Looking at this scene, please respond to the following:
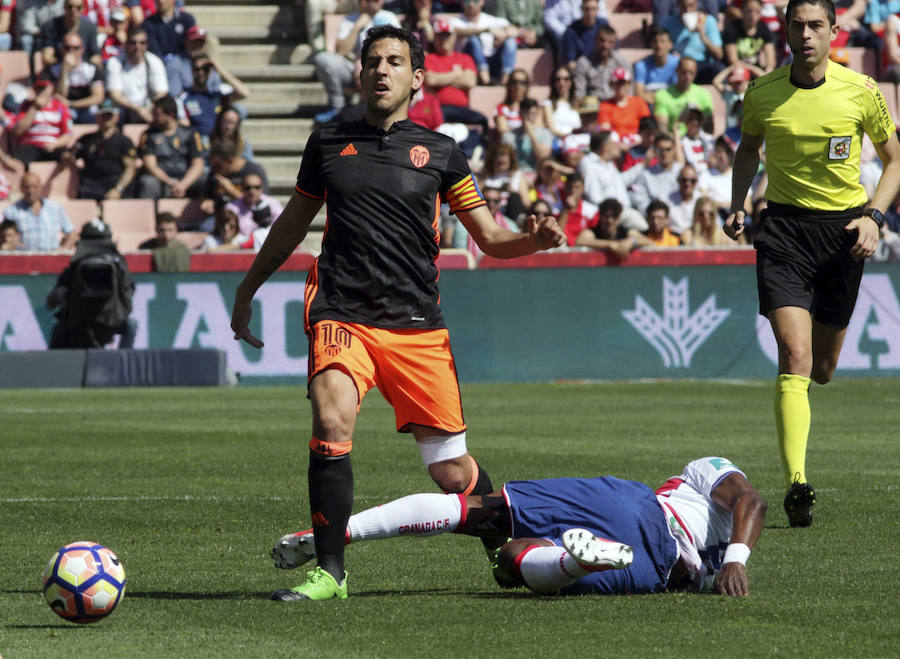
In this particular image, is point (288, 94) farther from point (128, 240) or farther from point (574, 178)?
point (574, 178)

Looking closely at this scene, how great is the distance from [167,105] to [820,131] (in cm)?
1370

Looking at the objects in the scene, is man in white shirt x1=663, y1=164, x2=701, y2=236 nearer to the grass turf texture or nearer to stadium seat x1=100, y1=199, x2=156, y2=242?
the grass turf texture

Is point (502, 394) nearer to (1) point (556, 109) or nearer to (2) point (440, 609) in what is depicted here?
(1) point (556, 109)

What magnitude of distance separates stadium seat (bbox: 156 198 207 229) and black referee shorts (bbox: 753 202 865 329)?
13065 millimetres

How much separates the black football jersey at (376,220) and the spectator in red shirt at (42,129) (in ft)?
50.3

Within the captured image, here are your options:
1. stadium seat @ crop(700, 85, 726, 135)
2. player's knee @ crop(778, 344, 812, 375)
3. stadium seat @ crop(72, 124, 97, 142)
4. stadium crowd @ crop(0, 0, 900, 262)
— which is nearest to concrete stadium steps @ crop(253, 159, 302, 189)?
stadium crowd @ crop(0, 0, 900, 262)

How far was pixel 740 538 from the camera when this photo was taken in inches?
227

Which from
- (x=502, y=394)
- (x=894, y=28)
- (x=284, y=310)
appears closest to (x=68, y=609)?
(x=502, y=394)

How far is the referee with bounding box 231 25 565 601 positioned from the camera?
606cm

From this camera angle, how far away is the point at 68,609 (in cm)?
526

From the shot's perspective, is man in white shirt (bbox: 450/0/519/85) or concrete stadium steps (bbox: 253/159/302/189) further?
man in white shirt (bbox: 450/0/519/85)

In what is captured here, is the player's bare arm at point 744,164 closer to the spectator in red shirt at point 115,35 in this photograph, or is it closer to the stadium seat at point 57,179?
the stadium seat at point 57,179

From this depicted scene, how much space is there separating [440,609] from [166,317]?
1336 centimetres

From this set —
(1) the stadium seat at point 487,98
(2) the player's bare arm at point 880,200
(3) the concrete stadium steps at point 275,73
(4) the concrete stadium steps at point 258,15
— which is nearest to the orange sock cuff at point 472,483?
(2) the player's bare arm at point 880,200
